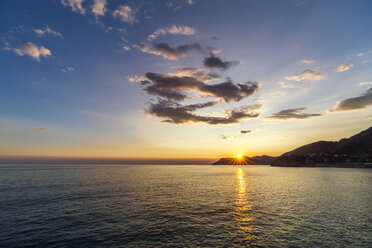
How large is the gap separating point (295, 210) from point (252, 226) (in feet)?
58.9

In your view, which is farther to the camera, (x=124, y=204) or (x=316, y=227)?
(x=124, y=204)

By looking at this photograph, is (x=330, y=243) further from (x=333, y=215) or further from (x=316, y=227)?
(x=333, y=215)

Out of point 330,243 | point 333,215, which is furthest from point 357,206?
point 330,243

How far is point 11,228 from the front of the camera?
31.5 m

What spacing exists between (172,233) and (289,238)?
18.9m

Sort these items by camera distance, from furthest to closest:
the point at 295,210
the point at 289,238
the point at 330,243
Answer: the point at 295,210 < the point at 289,238 < the point at 330,243

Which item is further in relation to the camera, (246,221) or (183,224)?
(246,221)

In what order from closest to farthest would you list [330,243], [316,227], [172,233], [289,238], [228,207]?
[330,243] → [289,238] → [172,233] → [316,227] → [228,207]

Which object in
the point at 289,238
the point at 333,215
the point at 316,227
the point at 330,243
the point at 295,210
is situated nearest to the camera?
the point at 330,243

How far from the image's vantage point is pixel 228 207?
47844 mm

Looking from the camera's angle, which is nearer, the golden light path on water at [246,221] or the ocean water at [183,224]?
the ocean water at [183,224]

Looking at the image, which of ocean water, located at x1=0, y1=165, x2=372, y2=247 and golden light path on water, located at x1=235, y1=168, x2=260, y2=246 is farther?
golden light path on water, located at x1=235, y1=168, x2=260, y2=246

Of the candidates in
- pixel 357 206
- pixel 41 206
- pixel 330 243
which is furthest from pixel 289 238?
pixel 41 206

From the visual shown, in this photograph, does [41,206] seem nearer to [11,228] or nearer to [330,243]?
[11,228]
